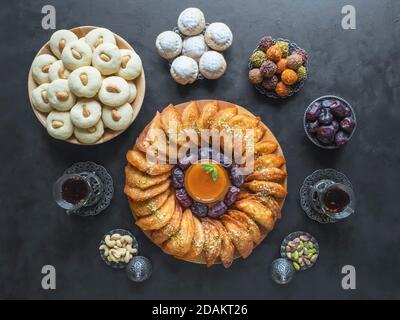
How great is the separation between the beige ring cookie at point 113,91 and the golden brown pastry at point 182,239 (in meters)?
0.85

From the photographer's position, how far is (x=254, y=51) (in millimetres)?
3588

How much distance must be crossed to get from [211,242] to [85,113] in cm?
112

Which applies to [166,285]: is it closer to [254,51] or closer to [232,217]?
[232,217]

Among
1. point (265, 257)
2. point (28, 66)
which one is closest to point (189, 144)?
point (265, 257)

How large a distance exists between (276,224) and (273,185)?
0.41 metres

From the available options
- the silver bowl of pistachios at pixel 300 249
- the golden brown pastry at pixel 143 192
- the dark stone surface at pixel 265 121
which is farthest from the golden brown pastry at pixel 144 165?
the silver bowl of pistachios at pixel 300 249

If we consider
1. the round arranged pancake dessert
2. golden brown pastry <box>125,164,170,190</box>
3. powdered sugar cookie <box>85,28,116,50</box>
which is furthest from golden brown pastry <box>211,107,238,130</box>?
powdered sugar cookie <box>85,28,116,50</box>

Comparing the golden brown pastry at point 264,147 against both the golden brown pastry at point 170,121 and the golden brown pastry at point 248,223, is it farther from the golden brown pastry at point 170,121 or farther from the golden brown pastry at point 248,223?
the golden brown pastry at point 170,121

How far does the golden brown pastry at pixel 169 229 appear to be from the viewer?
330 centimetres

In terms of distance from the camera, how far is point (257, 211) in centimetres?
331

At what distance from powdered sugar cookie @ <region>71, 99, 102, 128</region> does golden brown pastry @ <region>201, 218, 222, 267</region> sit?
3.15 ft

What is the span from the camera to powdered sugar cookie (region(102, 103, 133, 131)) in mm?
3271

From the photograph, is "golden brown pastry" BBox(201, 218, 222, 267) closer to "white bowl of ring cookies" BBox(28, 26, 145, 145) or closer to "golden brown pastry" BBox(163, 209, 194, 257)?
"golden brown pastry" BBox(163, 209, 194, 257)

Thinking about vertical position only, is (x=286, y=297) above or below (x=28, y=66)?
below
